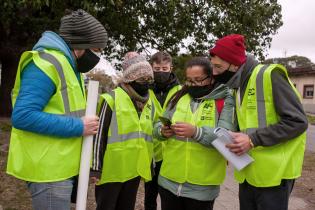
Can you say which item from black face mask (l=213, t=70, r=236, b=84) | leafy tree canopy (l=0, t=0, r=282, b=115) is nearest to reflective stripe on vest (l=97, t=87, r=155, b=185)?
black face mask (l=213, t=70, r=236, b=84)

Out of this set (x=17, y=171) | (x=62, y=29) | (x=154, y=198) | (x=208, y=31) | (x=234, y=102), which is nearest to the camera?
(x=17, y=171)

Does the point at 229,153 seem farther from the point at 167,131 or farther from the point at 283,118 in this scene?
the point at 167,131

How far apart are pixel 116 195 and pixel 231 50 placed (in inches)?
58.2

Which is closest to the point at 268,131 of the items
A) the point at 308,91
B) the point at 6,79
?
the point at 6,79

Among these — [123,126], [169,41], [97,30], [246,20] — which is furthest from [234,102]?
[169,41]

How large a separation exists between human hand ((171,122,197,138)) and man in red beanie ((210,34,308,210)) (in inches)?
12.3

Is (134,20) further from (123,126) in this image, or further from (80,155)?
(80,155)

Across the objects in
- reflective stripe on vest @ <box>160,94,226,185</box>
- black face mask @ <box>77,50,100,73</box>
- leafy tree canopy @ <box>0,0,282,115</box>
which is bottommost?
reflective stripe on vest @ <box>160,94,226,185</box>

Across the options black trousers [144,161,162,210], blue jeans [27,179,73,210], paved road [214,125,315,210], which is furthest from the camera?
paved road [214,125,315,210]

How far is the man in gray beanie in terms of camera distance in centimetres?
239

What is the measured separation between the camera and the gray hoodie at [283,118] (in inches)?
112

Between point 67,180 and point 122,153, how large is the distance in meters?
0.94

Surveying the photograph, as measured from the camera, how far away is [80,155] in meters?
2.63

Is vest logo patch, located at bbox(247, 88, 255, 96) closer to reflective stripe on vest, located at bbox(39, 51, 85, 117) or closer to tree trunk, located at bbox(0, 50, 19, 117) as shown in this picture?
reflective stripe on vest, located at bbox(39, 51, 85, 117)
